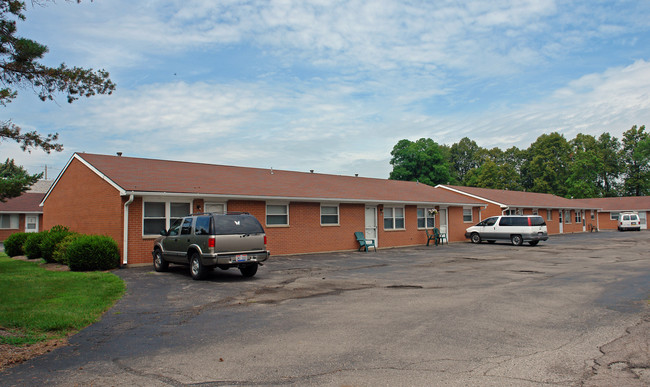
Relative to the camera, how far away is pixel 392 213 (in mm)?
26625

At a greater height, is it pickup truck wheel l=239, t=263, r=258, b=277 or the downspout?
the downspout

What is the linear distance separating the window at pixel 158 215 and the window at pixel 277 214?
14.2ft

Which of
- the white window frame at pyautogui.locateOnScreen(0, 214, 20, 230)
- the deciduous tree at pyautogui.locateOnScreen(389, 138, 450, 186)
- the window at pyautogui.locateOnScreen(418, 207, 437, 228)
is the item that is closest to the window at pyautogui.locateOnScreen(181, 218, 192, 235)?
the window at pyautogui.locateOnScreen(418, 207, 437, 228)

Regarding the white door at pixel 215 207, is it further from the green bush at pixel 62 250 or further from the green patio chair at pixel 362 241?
the green patio chair at pixel 362 241

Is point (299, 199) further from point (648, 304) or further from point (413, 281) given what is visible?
point (648, 304)

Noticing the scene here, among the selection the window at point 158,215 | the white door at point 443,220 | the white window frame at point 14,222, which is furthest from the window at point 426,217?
the white window frame at point 14,222

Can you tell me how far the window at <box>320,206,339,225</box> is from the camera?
2284 centimetres

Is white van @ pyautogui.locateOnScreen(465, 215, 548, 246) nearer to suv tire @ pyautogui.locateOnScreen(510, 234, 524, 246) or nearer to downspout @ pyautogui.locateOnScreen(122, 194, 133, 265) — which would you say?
suv tire @ pyautogui.locateOnScreen(510, 234, 524, 246)

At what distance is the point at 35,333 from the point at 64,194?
16.9 metres

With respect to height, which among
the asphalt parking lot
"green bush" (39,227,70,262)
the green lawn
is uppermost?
"green bush" (39,227,70,262)

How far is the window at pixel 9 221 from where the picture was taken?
36406 mm

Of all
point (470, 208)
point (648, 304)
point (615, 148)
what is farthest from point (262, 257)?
point (615, 148)

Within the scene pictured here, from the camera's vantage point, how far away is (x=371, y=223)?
25.3 m

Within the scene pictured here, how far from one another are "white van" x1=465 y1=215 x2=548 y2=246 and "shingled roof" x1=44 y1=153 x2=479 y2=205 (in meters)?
2.37
